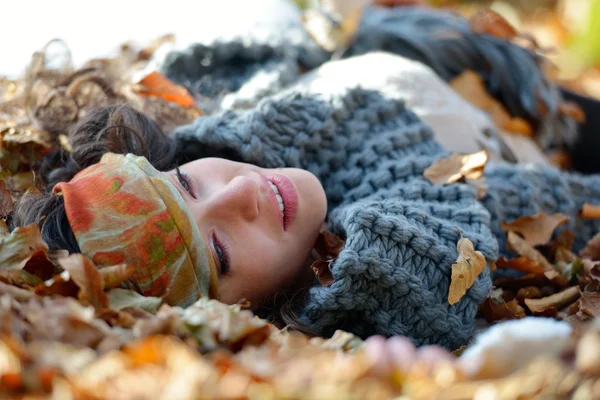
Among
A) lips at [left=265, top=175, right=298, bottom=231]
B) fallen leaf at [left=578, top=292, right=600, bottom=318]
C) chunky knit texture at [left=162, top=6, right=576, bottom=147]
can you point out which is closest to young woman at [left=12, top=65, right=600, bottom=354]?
lips at [left=265, top=175, right=298, bottom=231]

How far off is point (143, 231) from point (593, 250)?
1.17 metres

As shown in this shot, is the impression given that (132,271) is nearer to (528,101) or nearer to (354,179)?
(354,179)

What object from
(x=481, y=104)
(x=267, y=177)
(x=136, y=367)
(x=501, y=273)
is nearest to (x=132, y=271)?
(x=136, y=367)

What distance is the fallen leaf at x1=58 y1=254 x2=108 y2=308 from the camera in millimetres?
1039

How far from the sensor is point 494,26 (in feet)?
7.79

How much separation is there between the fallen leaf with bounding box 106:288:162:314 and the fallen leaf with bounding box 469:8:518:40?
175cm

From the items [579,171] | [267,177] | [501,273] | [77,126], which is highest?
[77,126]

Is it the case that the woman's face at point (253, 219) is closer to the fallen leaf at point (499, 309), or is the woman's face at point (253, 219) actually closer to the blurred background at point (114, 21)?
the fallen leaf at point (499, 309)

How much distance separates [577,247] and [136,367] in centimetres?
144

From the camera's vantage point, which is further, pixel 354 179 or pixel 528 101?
pixel 528 101

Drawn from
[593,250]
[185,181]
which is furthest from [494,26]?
[185,181]

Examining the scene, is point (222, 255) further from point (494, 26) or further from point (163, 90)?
point (494, 26)

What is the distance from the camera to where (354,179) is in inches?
67.6

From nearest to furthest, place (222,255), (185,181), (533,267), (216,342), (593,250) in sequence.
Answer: (216,342)
(222,255)
(185,181)
(533,267)
(593,250)
